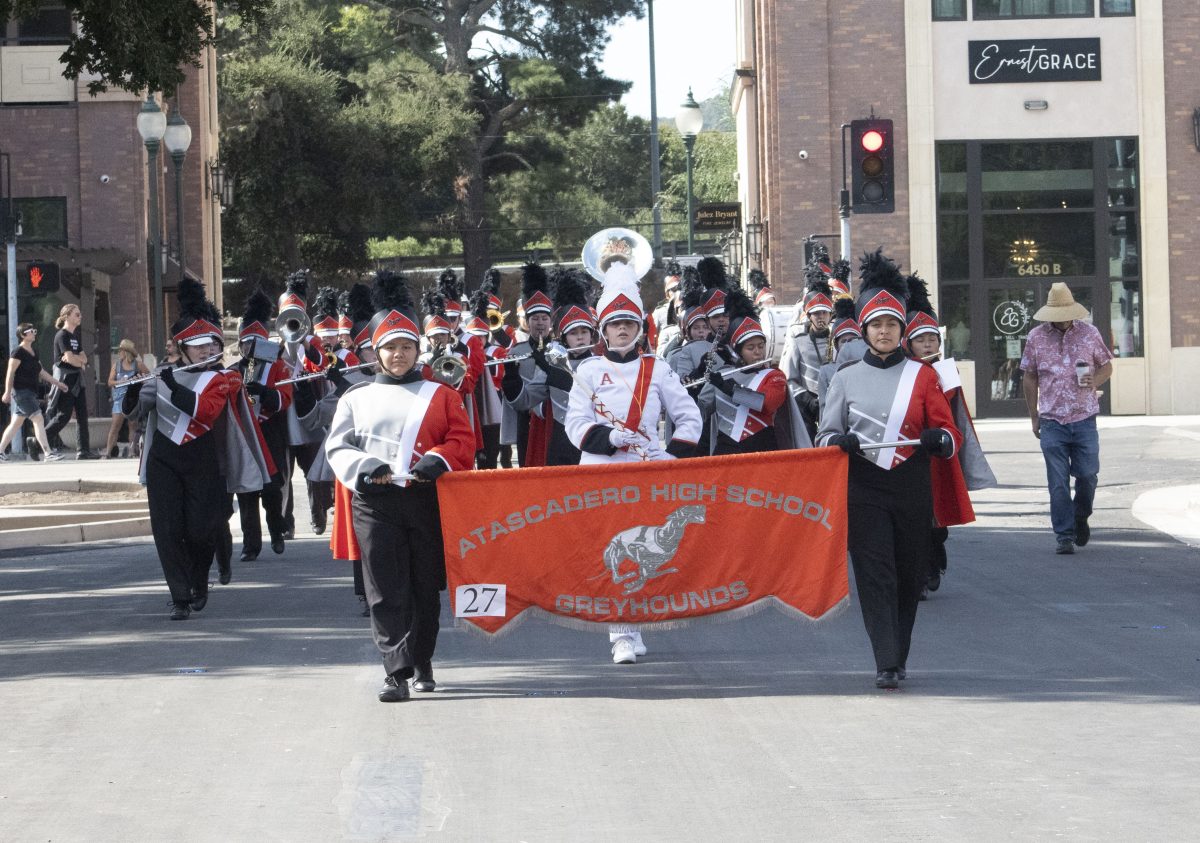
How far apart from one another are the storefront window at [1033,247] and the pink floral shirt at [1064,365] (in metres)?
21.7

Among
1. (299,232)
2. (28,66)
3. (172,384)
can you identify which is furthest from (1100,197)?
(172,384)

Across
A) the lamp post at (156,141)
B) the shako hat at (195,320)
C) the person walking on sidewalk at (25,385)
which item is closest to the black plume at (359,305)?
the shako hat at (195,320)

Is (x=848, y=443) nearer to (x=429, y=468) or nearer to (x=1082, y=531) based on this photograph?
(x=429, y=468)

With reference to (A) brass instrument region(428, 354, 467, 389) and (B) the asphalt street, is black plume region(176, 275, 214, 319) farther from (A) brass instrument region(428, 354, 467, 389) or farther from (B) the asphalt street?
(A) brass instrument region(428, 354, 467, 389)

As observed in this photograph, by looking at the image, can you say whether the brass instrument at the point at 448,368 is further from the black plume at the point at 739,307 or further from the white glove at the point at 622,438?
the black plume at the point at 739,307

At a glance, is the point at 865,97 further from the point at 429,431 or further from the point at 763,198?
the point at 429,431

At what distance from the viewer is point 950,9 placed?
36375mm

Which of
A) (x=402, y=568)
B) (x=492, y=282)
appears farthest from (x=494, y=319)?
(x=402, y=568)

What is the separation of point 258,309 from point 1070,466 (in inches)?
250

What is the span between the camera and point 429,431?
9008mm

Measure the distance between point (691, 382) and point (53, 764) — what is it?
600cm

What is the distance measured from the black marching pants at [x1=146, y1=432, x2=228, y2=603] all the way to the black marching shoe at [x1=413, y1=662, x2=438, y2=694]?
3385 millimetres

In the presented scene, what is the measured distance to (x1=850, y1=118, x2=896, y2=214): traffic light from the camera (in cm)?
1961

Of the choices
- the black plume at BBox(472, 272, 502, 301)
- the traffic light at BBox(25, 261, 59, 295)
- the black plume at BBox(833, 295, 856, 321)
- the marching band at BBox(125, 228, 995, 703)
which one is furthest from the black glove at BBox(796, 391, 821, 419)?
the traffic light at BBox(25, 261, 59, 295)
